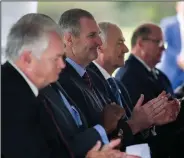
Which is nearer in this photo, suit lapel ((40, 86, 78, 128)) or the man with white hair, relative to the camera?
the man with white hair

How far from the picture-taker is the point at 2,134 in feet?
7.46

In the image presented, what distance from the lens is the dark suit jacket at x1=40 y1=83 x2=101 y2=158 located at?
2.65 metres

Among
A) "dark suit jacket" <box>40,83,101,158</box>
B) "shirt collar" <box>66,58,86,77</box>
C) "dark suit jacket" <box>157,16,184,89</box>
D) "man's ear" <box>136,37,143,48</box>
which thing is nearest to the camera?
"dark suit jacket" <box>40,83,101,158</box>

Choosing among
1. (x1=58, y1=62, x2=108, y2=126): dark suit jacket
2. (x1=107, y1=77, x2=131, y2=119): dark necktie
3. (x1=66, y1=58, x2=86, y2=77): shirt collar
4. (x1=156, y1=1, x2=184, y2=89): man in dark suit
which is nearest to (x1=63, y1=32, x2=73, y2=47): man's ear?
(x1=66, y1=58, x2=86, y2=77): shirt collar

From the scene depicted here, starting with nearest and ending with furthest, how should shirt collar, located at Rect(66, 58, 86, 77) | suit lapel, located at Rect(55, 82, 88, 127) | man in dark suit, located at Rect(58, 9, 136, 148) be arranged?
suit lapel, located at Rect(55, 82, 88, 127), man in dark suit, located at Rect(58, 9, 136, 148), shirt collar, located at Rect(66, 58, 86, 77)

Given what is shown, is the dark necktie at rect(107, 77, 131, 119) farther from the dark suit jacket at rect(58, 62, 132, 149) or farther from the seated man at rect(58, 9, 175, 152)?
the dark suit jacket at rect(58, 62, 132, 149)

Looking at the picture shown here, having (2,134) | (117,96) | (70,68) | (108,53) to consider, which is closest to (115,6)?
(108,53)

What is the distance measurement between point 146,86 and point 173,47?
207 cm

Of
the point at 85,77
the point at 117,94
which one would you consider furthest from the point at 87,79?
the point at 117,94

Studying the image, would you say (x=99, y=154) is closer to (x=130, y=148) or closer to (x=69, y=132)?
(x=69, y=132)

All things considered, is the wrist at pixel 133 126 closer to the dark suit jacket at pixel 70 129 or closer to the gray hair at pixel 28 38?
the dark suit jacket at pixel 70 129

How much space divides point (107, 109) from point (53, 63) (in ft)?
2.35

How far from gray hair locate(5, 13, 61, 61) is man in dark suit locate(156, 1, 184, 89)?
4024 mm

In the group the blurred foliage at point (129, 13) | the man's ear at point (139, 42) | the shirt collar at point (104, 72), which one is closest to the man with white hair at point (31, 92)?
the shirt collar at point (104, 72)
